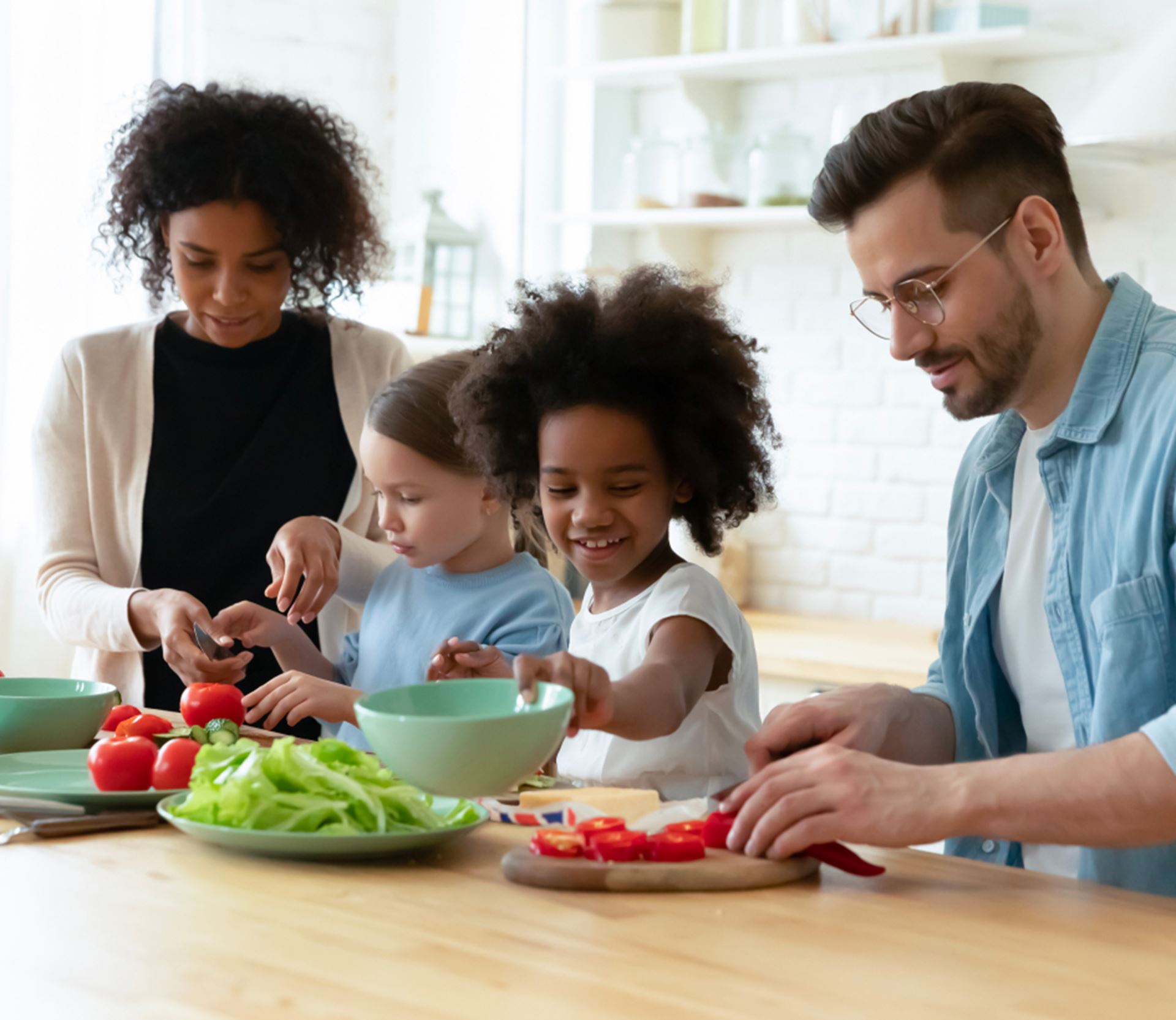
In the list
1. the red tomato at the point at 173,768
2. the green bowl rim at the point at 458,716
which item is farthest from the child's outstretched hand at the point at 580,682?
the red tomato at the point at 173,768

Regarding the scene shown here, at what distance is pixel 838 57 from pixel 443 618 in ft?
7.07

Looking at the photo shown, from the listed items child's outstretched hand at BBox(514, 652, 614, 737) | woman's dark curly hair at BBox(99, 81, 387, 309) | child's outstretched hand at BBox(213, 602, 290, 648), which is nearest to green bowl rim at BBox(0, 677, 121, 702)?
child's outstretched hand at BBox(213, 602, 290, 648)

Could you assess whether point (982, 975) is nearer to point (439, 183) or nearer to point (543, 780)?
point (543, 780)

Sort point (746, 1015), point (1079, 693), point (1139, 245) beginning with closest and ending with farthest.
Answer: point (746, 1015)
point (1079, 693)
point (1139, 245)

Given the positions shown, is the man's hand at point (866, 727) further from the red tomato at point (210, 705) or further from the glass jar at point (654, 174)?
the glass jar at point (654, 174)

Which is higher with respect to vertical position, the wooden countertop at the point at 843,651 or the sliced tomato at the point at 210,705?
the sliced tomato at the point at 210,705

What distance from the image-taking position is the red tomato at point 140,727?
1533 mm

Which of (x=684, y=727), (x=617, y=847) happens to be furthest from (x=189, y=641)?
(x=617, y=847)

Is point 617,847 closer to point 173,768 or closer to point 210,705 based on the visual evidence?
point 173,768

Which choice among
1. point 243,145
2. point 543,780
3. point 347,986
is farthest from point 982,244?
point 243,145

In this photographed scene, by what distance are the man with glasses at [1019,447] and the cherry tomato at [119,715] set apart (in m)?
0.75

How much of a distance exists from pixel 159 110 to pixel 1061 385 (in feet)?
4.97

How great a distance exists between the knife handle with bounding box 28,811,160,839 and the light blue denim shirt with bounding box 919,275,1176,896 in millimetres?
887

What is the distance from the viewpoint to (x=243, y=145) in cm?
232
